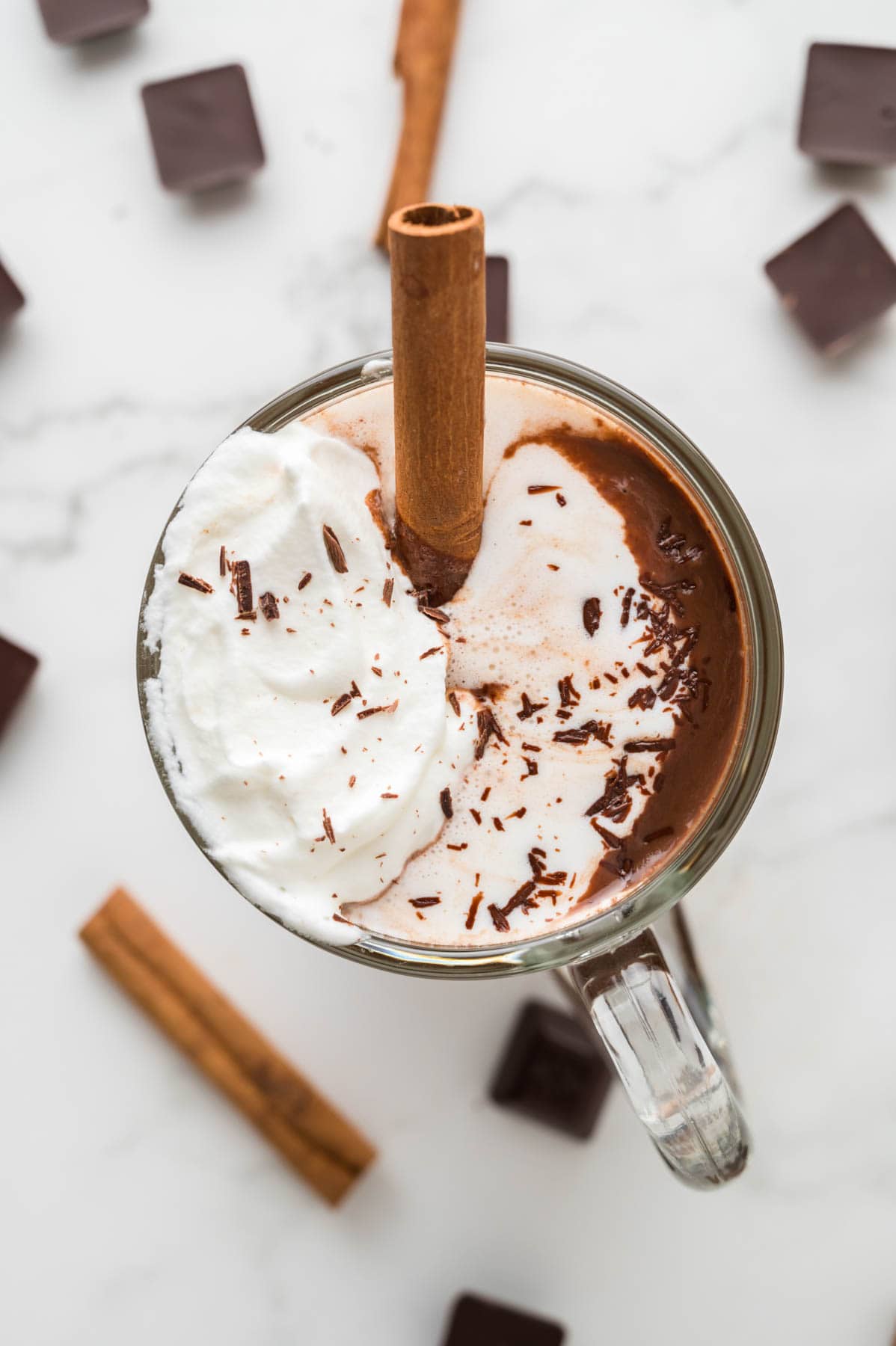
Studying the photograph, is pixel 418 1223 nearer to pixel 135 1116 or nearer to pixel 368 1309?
pixel 368 1309

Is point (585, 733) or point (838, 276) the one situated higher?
point (838, 276)

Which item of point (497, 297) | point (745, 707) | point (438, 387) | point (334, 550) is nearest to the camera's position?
point (438, 387)

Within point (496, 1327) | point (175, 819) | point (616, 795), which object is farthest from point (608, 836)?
point (496, 1327)

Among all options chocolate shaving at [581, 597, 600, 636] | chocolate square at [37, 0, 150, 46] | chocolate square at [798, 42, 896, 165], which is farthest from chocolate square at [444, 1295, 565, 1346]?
chocolate square at [37, 0, 150, 46]

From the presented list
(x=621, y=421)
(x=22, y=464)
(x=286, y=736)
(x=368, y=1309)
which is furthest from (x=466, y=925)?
(x=22, y=464)

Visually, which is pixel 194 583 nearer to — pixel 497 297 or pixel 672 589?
pixel 672 589

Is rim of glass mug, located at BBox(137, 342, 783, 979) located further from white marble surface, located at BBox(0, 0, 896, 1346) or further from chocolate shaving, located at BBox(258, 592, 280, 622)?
white marble surface, located at BBox(0, 0, 896, 1346)

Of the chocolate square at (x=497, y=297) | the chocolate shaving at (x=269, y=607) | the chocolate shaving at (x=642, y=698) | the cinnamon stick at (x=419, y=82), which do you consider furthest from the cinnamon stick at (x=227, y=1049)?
the cinnamon stick at (x=419, y=82)
